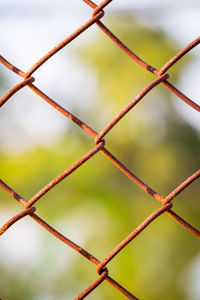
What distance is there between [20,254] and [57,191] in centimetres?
84

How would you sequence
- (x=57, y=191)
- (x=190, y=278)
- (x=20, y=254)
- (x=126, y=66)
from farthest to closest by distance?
(x=126, y=66) → (x=57, y=191) → (x=20, y=254) → (x=190, y=278)

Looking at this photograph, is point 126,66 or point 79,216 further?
point 126,66

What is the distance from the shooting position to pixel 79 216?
4891 millimetres

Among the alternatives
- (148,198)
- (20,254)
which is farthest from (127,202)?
(20,254)

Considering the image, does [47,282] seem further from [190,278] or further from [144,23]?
[144,23]

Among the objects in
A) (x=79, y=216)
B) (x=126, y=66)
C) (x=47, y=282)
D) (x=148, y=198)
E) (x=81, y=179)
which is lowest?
(x=47, y=282)

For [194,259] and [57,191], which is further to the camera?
[57,191]

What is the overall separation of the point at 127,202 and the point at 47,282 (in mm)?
1225

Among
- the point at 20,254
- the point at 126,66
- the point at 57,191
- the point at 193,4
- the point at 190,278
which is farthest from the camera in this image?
the point at 126,66

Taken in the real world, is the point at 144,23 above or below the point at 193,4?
above

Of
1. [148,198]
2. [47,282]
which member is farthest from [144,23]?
[47,282]

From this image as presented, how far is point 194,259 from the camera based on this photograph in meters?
4.29

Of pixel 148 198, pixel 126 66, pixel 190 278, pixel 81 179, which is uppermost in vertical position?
pixel 126 66

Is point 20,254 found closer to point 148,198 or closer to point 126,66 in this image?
point 148,198
